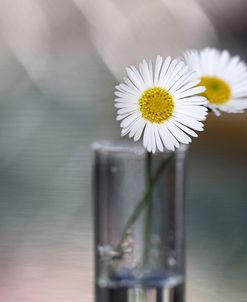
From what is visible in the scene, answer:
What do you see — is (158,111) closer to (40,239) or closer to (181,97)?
(181,97)

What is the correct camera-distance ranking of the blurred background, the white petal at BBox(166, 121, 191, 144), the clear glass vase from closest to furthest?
the white petal at BBox(166, 121, 191, 144) → the clear glass vase → the blurred background

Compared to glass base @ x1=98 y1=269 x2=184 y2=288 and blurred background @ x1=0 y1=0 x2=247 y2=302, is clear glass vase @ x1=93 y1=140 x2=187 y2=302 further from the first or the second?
blurred background @ x1=0 y1=0 x2=247 y2=302

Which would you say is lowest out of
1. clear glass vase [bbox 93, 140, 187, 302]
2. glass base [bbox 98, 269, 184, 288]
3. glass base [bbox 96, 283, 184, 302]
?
glass base [bbox 96, 283, 184, 302]

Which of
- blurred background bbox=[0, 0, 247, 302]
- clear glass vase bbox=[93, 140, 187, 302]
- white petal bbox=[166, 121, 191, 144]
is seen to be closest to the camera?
white petal bbox=[166, 121, 191, 144]

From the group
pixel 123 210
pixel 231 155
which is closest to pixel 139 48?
pixel 231 155

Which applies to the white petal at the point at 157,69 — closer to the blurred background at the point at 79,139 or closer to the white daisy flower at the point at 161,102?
the white daisy flower at the point at 161,102

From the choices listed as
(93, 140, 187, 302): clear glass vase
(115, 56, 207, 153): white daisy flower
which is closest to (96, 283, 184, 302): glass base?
(93, 140, 187, 302): clear glass vase

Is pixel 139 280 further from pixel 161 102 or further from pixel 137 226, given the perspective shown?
pixel 161 102
